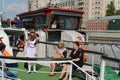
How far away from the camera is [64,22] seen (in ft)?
55.1

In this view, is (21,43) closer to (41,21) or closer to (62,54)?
(62,54)

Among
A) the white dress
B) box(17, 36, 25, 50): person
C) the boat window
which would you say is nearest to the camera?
the white dress

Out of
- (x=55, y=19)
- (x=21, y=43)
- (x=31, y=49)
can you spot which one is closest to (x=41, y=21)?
(x=55, y=19)

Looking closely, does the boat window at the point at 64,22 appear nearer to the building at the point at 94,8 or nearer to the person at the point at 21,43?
the person at the point at 21,43

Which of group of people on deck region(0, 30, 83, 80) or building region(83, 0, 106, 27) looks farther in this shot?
building region(83, 0, 106, 27)

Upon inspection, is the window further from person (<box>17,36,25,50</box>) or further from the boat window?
person (<box>17,36,25,50</box>)

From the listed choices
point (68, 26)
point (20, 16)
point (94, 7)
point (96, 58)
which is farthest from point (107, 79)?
point (94, 7)

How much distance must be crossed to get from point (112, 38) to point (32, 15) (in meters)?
5.25

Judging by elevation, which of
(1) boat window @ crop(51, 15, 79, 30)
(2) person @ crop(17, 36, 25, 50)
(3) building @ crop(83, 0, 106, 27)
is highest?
(3) building @ crop(83, 0, 106, 27)

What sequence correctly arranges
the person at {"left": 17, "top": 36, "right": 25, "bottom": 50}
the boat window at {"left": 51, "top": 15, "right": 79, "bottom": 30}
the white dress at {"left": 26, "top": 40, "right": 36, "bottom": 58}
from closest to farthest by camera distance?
the white dress at {"left": 26, "top": 40, "right": 36, "bottom": 58}, the person at {"left": 17, "top": 36, "right": 25, "bottom": 50}, the boat window at {"left": 51, "top": 15, "right": 79, "bottom": 30}

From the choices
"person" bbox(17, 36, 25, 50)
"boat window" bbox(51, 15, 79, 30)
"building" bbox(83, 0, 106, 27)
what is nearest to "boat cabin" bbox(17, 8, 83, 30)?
"boat window" bbox(51, 15, 79, 30)

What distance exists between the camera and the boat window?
16219 millimetres

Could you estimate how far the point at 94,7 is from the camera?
140 metres

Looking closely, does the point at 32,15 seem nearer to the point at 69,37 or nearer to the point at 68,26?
the point at 68,26
